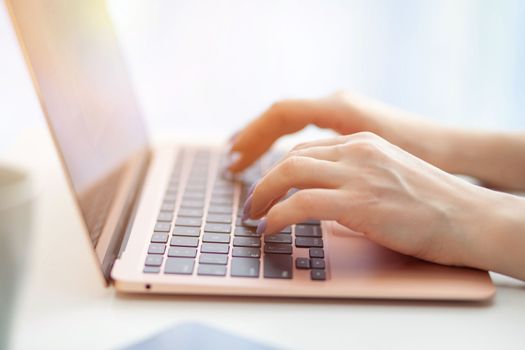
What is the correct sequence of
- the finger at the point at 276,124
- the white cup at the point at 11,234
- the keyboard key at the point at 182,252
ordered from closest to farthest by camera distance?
the white cup at the point at 11,234, the keyboard key at the point at 182,252, the finger at the point at 276,124

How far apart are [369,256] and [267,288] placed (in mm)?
111

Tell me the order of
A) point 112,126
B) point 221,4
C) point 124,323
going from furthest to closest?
point 221,4
point 112,126
point 124,323

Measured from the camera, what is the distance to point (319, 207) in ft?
1.93

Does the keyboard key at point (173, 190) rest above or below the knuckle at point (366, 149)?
below

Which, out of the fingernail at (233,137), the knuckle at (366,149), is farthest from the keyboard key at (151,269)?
the fingernail at (233,137)

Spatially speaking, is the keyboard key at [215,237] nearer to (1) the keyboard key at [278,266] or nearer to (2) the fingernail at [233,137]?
(1) the keyboard key at [278,266]

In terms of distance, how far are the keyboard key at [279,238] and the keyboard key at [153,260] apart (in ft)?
0.33

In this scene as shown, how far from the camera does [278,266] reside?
23.3 inches

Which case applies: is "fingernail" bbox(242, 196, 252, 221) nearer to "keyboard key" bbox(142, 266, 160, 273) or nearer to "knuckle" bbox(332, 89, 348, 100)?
"keyboard key" bbox(142, 266, 160, 273)

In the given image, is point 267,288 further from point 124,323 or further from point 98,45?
point 98,45

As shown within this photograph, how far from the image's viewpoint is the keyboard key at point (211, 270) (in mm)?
578

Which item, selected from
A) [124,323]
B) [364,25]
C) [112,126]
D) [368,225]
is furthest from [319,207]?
[364,25]

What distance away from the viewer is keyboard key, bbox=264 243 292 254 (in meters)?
0.62

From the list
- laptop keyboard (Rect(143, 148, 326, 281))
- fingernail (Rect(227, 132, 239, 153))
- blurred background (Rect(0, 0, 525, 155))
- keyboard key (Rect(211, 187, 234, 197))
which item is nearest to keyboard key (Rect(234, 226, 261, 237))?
laptop keyboard (Rect(143, 148, 326, 281))
